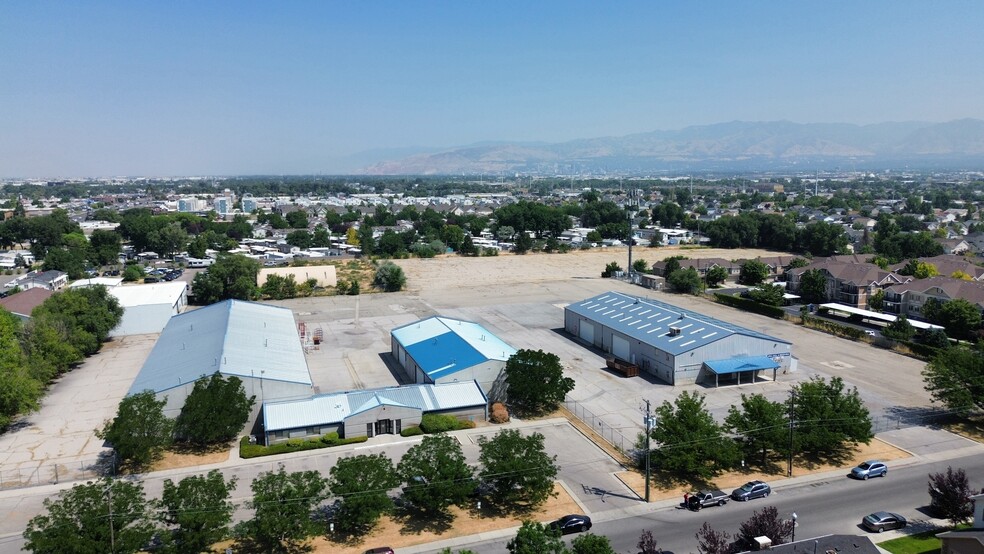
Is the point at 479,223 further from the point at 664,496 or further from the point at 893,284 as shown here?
the point at 664,496

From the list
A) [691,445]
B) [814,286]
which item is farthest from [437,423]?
[814,286]

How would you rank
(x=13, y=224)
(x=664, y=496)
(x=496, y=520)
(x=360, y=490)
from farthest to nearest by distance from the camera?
(x=13, y=224) < (x=664, y=496) < (x=496, y=520) < (x=360, y=490)

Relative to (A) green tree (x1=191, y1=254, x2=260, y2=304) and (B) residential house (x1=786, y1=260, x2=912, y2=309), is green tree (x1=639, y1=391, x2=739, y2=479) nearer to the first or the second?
(B) residential house (x1=786, y1=260, x2=912, y2=309)

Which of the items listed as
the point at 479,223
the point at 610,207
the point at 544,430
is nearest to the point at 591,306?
the point at 544,430

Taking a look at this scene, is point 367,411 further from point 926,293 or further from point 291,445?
point 926,293

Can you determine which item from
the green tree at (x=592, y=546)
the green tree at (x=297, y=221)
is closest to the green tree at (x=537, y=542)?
the green tree at (x=592, y=546)

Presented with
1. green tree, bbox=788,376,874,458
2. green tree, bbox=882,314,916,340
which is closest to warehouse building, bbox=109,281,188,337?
green tree, bbox=788,376,874,458
